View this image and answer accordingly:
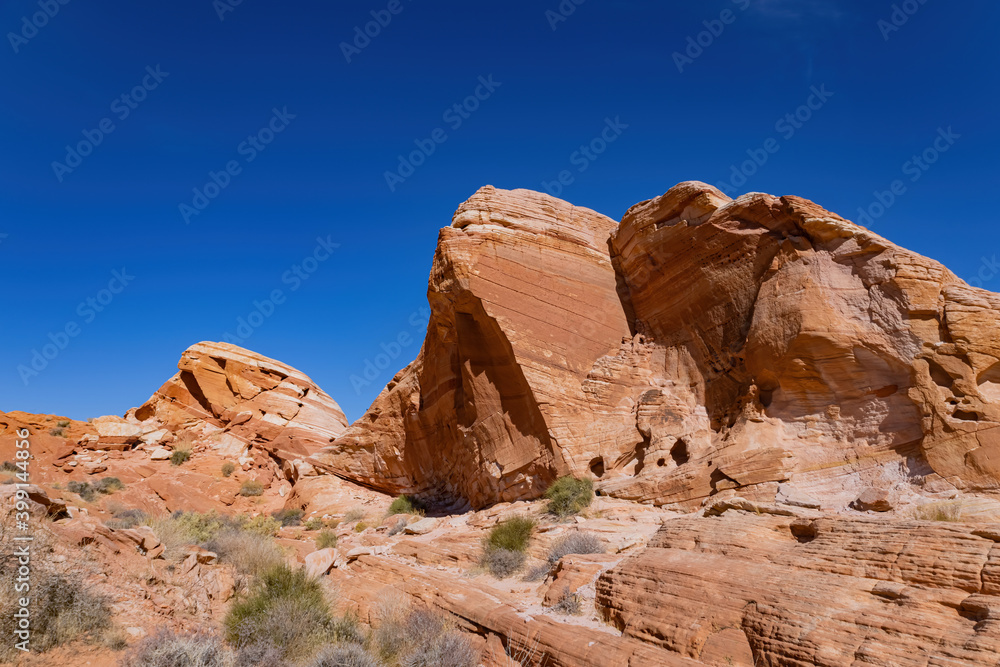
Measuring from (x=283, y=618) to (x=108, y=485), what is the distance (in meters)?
18.6

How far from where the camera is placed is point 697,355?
14.1 metres

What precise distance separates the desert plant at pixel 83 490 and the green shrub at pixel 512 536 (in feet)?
49.5

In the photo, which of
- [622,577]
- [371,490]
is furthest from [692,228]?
[371,490]

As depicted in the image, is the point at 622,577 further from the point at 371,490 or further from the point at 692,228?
the point at 371,490

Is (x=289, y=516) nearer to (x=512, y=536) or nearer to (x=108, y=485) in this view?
(x=108, y=485)

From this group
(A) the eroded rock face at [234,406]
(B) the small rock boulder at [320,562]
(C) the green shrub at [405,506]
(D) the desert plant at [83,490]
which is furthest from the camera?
(A) the eroded rock face at [234,406]

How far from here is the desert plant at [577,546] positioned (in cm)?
955

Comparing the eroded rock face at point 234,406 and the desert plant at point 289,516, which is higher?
the eroded rock face at point 234,406

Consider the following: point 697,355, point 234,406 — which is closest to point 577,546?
point 697,355

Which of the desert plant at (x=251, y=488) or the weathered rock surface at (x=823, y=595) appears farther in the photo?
the desert plant at (x=251, y=488)

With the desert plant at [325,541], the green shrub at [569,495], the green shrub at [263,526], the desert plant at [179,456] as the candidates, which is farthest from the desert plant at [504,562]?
the desert plant at [179,456]

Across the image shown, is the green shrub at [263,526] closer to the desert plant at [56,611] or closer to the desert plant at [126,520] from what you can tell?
the desert plant at [126,520]

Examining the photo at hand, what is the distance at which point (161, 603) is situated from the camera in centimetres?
723

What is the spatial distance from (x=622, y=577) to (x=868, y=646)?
323 centimetres
